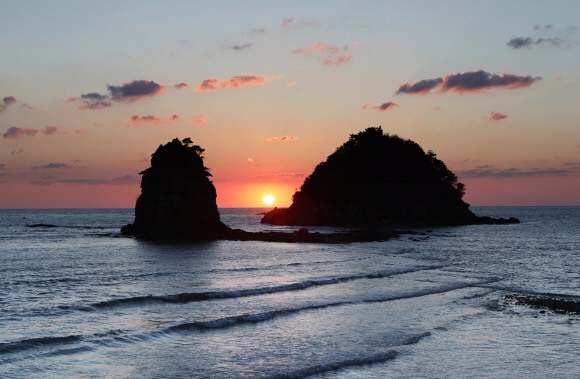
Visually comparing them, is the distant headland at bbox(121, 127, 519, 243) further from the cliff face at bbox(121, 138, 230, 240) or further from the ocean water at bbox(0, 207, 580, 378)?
→ the ocean water at bbox(0, 207, 580, 378)

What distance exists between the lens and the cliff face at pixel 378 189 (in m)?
115

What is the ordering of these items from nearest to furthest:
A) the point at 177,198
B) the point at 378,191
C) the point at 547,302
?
the point at 547,302 < the point at 177,198 < the point at 378,191

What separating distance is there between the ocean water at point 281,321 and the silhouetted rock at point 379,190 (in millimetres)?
74302

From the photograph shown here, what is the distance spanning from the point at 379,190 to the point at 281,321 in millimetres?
101847

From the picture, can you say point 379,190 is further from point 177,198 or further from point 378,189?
point 177,198

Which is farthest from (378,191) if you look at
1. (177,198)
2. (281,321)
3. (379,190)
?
(281,321)

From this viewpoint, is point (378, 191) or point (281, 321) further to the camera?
point (378, 191)

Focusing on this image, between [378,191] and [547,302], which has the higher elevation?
[378,191]

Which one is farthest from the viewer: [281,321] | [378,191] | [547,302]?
[378,191]

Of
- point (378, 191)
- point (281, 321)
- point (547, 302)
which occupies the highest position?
point (378, 191)

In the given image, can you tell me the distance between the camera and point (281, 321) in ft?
68.8

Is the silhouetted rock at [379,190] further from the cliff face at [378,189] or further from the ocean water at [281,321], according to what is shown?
the ocean water at [281,321]

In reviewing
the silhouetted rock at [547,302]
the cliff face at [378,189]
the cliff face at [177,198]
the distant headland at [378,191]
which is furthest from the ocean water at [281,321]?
the cliff face at [378,189]

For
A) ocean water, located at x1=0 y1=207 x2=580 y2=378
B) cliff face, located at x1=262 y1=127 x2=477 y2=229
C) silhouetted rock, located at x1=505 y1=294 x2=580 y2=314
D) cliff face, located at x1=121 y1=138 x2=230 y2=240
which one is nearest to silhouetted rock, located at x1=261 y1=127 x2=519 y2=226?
A: cliff face, located at x1=262 y1=127 x2=477 y2=229
